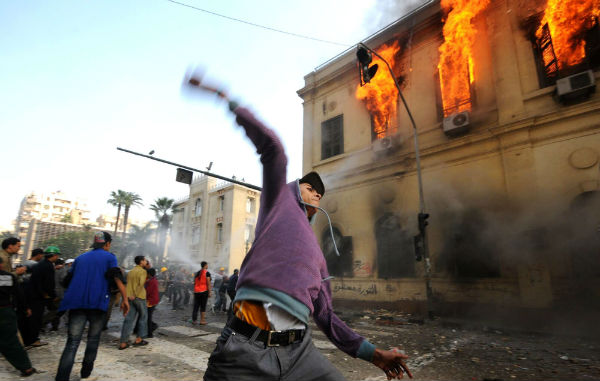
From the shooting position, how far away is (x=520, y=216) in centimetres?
927

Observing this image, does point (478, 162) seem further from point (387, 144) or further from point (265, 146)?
point (265, 146)

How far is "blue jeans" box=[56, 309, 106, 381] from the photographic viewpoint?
371cm

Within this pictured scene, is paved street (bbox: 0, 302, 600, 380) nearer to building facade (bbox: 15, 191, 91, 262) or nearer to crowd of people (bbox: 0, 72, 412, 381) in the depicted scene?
crowd of people (bbox: 0, 72, 412, 381)

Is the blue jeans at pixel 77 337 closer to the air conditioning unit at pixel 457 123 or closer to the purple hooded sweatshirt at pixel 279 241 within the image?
the purple hooded sweatshirt at pixel 279 241

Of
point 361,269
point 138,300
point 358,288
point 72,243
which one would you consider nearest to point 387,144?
point 361,269

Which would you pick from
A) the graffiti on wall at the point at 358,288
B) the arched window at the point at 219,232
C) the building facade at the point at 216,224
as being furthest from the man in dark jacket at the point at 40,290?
the arched window at the point at 219,232

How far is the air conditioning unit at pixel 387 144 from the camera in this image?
1297 cm

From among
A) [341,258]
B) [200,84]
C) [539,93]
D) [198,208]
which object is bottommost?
[341,258]

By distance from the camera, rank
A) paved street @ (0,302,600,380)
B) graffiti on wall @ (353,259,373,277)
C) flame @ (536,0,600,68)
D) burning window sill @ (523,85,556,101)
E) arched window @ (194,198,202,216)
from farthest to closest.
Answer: arched window @ (194,198,202,216) → graffiti on wall @ (353,259,373,277) → burning window sill @ (523,85,556,101) → flame @ (536,0,600,68) → paved street @ (0,302,600,380)

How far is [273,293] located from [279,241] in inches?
10.4

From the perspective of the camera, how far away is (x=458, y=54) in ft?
39.0

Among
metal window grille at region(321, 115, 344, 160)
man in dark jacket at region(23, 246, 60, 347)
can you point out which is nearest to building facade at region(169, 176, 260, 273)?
metal window grille at region(321, 115, 344, 160)

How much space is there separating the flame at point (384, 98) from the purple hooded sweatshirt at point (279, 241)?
1287cm

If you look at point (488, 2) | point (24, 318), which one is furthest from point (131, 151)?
point (488, 2)
